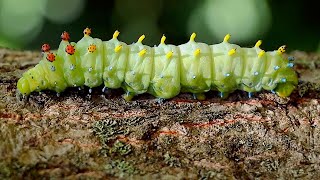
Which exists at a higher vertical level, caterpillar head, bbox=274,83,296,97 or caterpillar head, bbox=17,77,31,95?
caterpillar head, bbox=17,77,31,95

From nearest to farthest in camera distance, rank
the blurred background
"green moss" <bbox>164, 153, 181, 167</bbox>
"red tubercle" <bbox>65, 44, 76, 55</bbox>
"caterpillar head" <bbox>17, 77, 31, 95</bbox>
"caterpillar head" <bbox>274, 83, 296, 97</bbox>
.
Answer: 1. "green moss" <bbox>164, 153, 181, 167</bbox>
2. "caterpillar head" <bbox>17, 77, 31, 95</bbox>
3. "red tubercle" <bbox>65, 44, 76, 55</bbox>
4. "caterpillar head" <bbox>274, 83, 296, 97</bbox>
5. the blurred background

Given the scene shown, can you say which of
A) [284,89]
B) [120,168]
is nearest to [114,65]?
[120,168]

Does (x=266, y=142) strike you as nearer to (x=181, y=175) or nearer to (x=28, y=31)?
(x=181, y=175)

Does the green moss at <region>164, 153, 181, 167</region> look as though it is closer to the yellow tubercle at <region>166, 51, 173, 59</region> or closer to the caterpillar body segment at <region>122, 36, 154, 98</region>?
the caterpillar body segment at <region>122, 36, 154, 98</region>

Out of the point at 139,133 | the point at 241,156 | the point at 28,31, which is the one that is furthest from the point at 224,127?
the point at 28,31

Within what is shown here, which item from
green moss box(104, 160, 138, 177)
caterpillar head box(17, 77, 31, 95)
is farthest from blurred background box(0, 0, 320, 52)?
green moss box(104, 160, 138, 177)

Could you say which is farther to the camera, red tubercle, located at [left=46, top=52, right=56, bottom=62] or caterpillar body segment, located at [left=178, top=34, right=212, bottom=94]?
caterpillar body segment, located at [left=178, top=34, right=212, bottom=94]
